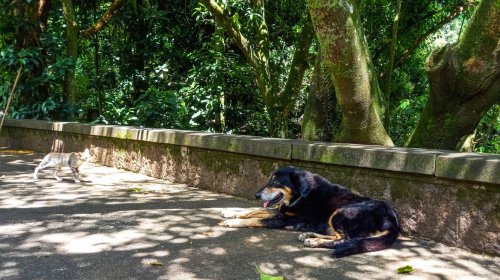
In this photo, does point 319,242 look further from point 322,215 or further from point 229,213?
point 229,213

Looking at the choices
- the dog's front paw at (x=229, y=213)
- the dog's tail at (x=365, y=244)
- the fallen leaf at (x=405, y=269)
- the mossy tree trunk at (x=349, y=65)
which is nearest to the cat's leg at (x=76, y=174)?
the dog's front paw at (x=229, y=213)

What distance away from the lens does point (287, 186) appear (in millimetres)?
4637

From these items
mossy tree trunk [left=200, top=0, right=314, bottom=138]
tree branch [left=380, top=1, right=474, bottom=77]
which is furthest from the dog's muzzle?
tree branch [left=380, top=1, right=474, bottom=77]

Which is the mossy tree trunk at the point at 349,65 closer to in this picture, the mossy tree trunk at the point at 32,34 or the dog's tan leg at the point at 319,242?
the dog's tan leg at the point at 319,242

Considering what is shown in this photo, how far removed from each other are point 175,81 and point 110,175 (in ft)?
17.0

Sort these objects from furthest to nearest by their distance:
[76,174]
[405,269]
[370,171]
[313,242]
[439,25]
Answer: [439,25] < [76,174] < [370,171] < [313,242] < [405,269]

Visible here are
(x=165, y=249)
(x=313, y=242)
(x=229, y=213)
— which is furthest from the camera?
(x=229, y=213)

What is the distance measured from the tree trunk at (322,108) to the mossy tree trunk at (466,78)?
1.43 m

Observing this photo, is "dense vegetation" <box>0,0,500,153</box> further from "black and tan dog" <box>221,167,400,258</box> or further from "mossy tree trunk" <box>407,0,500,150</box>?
"black and tan dog" <box>221,167,400,258</box>

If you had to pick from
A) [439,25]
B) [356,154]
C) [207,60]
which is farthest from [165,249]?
[439,25]

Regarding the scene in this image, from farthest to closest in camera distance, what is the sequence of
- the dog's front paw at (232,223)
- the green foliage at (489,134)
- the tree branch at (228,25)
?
1. the green foliage at (489,134)
2. the tree branch at (228,25)
3. the dog's front paw at (232,223)

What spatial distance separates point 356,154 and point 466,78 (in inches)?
56.6

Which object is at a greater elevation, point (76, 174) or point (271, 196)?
point (271, 196)

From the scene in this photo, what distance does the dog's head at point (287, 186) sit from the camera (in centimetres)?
461
